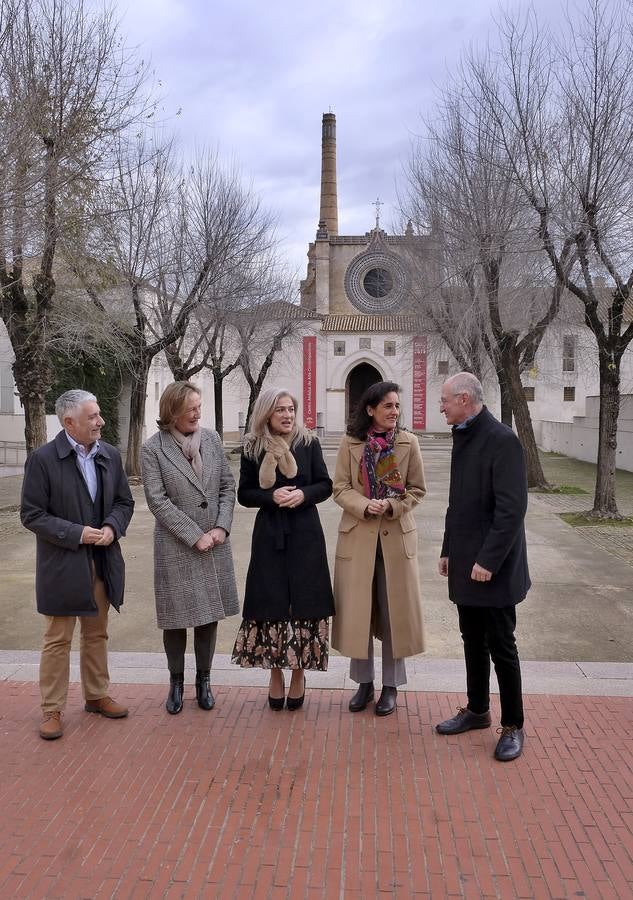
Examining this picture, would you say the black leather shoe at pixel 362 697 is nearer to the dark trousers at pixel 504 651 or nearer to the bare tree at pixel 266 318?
the dark trousers at pixel 504 651

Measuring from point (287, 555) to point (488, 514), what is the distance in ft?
3.83

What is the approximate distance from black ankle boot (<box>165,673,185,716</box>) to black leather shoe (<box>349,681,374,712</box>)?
1011 mm

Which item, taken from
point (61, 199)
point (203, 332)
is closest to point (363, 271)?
point (203, 332)

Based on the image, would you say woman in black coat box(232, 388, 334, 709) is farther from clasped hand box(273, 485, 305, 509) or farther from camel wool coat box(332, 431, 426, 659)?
camel wool coat box(332, 431, 426, 659)

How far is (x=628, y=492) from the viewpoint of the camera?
17.1m

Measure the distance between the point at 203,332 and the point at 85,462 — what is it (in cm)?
1823

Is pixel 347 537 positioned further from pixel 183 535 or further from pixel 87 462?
pixel 87 462

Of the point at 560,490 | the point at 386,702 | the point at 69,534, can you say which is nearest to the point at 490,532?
the point at 386,702

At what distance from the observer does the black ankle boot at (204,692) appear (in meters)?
4.54

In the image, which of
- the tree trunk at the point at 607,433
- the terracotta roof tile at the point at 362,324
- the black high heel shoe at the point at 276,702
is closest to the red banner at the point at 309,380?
the terracotta roof tile at the point at 362,324

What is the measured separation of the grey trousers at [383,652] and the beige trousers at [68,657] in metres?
1.49

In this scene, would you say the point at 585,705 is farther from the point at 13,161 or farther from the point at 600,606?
the point at 13,161

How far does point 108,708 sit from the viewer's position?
4.42m

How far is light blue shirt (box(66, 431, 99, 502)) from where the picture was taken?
14.2 ft
